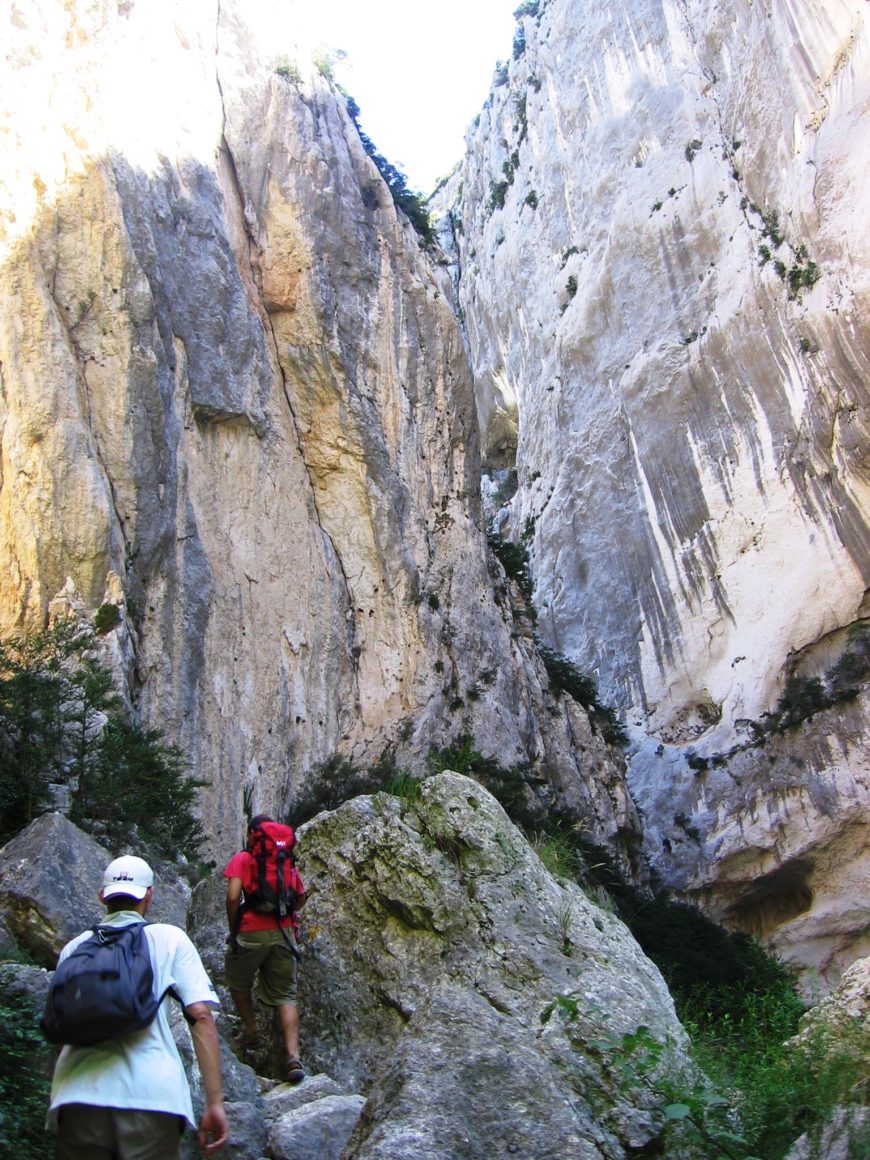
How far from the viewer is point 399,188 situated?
A: 26.4 meters

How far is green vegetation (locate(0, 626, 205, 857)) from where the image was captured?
31.6 feet

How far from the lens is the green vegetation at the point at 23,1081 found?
428 centimetres

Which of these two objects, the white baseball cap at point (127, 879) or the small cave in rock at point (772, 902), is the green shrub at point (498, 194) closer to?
the small cave in rock at point (772, 902)

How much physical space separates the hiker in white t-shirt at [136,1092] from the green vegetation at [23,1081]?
117 cm

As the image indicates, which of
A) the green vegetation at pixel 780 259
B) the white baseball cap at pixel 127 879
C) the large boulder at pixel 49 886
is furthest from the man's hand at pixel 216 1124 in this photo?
the green vegetation at pixel 780 259

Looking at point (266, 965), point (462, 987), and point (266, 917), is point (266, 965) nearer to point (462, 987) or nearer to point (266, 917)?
point (266, 917)

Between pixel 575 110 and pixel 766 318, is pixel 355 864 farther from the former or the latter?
pixel 575 110

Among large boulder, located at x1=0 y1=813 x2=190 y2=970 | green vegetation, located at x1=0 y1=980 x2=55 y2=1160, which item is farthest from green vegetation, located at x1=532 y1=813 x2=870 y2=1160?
large boulder, located at x1=0 y1=813 x2=190 y2=970

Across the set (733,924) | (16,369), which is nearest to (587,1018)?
(16,369)

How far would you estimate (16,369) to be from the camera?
1367 cm

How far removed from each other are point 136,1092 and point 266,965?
10.6ft

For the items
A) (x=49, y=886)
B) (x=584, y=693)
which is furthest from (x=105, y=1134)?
(x=584, y=693)

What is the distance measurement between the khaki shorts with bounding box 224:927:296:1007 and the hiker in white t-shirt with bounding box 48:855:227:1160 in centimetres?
283

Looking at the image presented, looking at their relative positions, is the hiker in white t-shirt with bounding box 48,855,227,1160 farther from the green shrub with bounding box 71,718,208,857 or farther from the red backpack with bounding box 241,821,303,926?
the green shrub with bounding box 71,718,208,857
